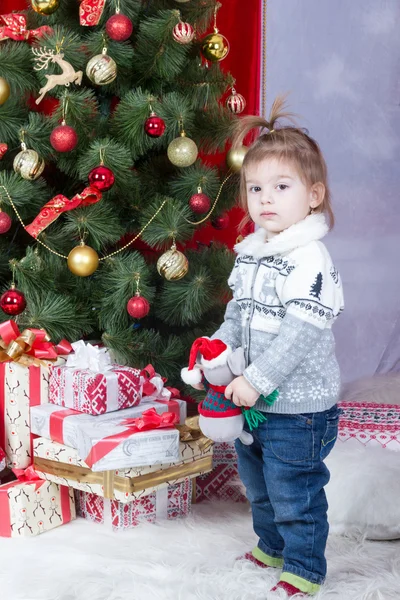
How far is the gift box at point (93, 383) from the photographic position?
1.70 m

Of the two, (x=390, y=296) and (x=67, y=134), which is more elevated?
(x=67, y=134)

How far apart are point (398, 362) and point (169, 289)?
1.18 m

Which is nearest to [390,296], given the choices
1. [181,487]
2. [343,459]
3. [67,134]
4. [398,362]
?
[398,362]

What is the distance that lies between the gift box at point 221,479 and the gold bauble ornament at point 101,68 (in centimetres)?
102

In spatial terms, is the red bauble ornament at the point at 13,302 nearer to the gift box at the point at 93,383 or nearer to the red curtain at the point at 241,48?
the gift box at the point at 93,383

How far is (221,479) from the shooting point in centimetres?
203

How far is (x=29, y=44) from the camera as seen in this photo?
1939 millimetres

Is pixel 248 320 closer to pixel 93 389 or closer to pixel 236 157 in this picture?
pixel 93 389

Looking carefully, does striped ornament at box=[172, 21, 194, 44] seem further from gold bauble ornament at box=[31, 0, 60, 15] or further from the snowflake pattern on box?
the snowflake pattern on box

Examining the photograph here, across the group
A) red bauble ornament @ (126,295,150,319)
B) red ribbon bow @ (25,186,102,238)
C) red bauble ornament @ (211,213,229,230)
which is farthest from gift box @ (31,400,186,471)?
red bauble ornament @ (211,213,229,230)

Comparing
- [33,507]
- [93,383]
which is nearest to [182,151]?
[93,383]

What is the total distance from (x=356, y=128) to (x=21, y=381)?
1.56 m

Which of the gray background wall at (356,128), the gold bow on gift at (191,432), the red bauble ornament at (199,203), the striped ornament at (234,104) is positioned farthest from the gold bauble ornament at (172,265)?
the gray background wall at (356,128)

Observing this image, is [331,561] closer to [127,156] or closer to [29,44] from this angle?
[127,156]
